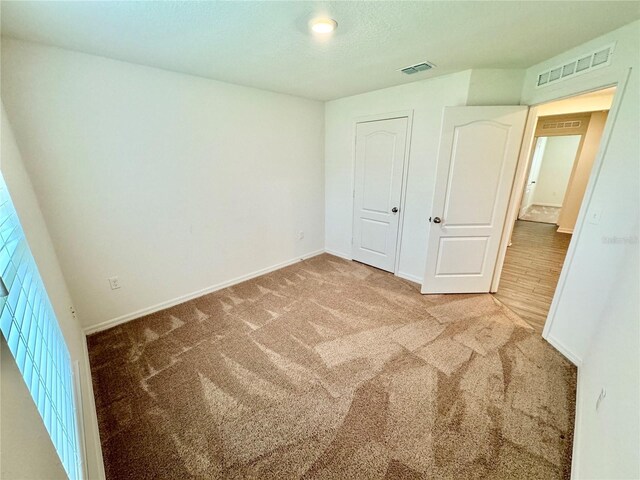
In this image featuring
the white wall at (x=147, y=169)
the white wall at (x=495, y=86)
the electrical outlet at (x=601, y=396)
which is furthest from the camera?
the white wall at (x=495, y=86)

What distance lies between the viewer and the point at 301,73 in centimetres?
243

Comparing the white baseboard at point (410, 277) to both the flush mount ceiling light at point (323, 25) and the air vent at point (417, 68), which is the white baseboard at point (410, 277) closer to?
the air vent at point (417, 68)

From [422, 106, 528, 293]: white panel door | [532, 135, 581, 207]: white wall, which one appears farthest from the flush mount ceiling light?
[532, 135, 581, 207]: white wall

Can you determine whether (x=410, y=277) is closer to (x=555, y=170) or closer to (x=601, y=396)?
(x=601, y=396)

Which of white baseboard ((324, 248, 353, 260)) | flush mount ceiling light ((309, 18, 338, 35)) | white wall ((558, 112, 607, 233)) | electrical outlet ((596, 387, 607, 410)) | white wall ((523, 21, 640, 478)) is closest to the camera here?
white wall ((523, 21, 640, 478))

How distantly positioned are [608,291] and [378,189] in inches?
90.4

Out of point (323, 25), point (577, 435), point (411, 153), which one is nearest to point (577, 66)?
point (411, 153)

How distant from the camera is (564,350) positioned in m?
2.03

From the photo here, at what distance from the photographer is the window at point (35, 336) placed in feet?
2.51

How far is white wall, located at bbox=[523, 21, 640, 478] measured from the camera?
1.06 meters

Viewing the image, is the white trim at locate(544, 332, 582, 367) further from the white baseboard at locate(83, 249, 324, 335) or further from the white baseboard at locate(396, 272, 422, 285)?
the white baseboard at locate(83, 249, 324, 335)

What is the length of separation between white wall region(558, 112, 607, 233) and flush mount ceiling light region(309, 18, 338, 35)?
5.51m

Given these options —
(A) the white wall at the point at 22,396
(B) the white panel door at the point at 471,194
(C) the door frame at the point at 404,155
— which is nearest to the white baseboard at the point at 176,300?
(A) the white wall at the point at 22,396

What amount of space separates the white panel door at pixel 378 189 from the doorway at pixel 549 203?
49.9 inches
